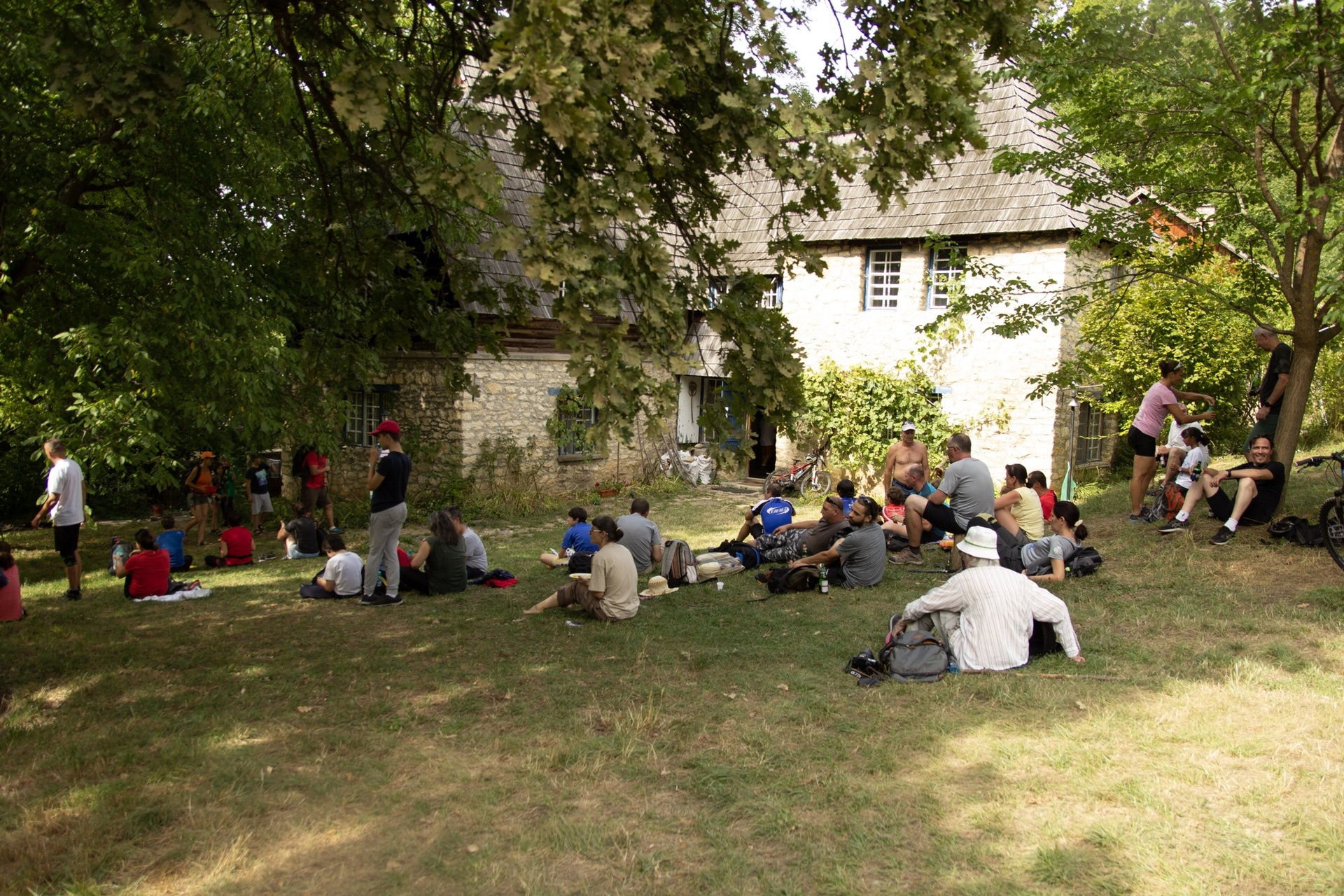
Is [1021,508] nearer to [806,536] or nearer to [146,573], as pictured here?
[806,536]

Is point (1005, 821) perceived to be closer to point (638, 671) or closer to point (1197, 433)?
point (638, 671)

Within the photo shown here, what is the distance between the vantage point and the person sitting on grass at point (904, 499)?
36.8 feet

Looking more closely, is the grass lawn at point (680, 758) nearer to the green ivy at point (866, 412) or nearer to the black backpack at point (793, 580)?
the black backpack at point (793, 580)

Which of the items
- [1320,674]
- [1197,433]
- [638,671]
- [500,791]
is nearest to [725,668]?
[638,671]

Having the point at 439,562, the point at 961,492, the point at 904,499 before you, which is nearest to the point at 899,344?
the point at 904,499

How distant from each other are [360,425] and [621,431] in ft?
46.5

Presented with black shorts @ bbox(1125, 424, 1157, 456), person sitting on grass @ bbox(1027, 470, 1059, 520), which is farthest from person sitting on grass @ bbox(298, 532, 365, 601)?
black shorts @ bbox(1125, 424, 1157, 456)

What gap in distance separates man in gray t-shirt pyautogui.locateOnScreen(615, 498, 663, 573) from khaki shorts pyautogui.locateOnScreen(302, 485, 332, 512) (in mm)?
6629

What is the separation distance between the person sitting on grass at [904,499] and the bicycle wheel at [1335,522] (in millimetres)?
3599

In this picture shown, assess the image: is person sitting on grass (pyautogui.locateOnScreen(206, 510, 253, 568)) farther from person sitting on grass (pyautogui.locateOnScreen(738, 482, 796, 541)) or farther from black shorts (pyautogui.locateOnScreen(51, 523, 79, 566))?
person sitting on grass (pyautogui.locateOnScreen(738, 482, 796, 541))

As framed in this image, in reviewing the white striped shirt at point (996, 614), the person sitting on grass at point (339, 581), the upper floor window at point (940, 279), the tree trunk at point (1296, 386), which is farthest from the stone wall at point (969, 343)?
the person sitting on grass at point (339, 581)

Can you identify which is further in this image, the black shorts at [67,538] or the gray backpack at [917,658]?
the black shorts at [67,538]

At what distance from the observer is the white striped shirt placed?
6.48 meters

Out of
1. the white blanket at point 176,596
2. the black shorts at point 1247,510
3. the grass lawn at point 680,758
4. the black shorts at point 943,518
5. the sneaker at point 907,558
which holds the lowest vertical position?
the white blanket at point 176,596
